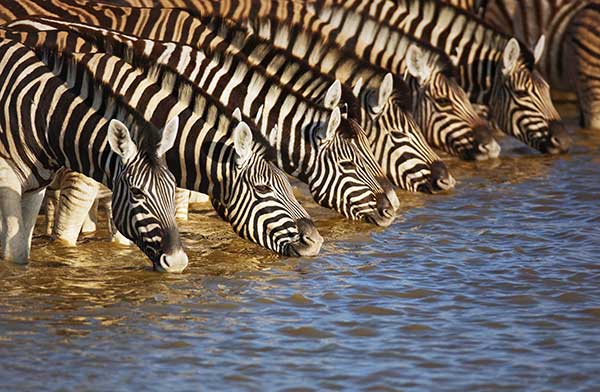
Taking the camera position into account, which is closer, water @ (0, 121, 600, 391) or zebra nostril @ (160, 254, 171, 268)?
water @ (0, 121, 600, 391)

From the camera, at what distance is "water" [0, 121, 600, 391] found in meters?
7.66

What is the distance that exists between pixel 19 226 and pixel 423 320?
2955mm

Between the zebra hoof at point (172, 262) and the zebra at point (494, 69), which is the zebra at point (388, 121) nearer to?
the zebra at point (494, 69)

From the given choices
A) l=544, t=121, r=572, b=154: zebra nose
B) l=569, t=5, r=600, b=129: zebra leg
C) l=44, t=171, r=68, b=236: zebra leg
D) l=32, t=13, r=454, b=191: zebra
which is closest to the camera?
l=44, t=171, r=68, b=236: zebra leg

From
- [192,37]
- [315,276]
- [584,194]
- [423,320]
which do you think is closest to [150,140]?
[315,276]

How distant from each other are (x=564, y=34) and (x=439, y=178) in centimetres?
498

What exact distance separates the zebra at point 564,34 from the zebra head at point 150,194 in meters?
7.79

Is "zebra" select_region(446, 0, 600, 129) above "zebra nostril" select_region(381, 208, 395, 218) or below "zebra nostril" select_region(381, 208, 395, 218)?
above

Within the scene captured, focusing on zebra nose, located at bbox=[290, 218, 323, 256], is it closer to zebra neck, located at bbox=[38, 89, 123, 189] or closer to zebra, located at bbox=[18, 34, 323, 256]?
zebra, located at bbox=[18, 34, 323, 256]

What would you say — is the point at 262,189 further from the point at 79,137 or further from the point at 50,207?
the point at 50,207

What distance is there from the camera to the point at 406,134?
12391mm

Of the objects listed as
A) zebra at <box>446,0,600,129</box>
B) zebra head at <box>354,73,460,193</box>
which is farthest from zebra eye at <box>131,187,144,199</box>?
zebra at <box>446,0,600,129</box>

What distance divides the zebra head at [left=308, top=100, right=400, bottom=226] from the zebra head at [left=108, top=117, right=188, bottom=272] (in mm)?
2145

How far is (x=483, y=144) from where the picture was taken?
538 inches
